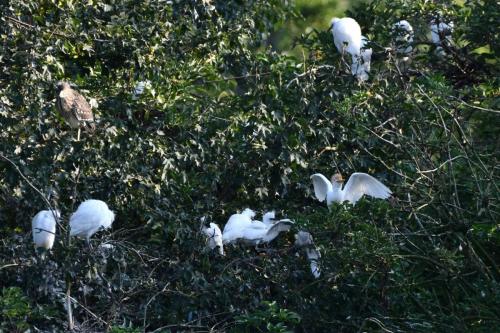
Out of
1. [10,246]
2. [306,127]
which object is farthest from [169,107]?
[10,246]

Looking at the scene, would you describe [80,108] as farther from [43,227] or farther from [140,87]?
[140,87]

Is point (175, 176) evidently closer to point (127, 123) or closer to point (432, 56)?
point (127, 123)

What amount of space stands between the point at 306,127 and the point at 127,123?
1166 millimetres

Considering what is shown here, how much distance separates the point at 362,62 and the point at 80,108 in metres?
1.84

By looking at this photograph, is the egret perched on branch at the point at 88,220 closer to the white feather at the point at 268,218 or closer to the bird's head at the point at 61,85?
the bird's head at the point at 61,85

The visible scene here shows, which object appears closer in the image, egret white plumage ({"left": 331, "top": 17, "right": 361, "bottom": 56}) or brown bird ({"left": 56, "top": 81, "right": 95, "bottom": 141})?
brown bird ({"left": 56, "top": 81, "right": 95, "bottom": 141})

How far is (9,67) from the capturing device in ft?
22.9

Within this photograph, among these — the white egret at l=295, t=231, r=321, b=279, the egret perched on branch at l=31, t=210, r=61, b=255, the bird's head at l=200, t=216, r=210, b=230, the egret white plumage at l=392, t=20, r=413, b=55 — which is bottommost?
the white egret at l=295, t=231, r=321, b=279

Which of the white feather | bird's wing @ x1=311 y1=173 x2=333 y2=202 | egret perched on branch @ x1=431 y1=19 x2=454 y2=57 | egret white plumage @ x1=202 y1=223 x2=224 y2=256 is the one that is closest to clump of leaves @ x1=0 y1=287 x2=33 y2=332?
egret white plumage @ x1=202 y1=223 x2=224 y2=256

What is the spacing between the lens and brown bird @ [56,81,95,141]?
6.84 m

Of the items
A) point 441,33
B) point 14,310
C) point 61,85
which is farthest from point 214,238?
point 441,33

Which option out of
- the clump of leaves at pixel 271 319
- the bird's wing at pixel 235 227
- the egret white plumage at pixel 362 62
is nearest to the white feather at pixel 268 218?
the bird's wing at pixel 235 227

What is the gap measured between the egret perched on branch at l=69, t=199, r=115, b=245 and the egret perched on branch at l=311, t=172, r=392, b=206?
1279 mm

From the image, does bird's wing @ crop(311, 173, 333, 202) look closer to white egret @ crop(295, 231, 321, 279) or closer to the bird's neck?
the bird's neck
